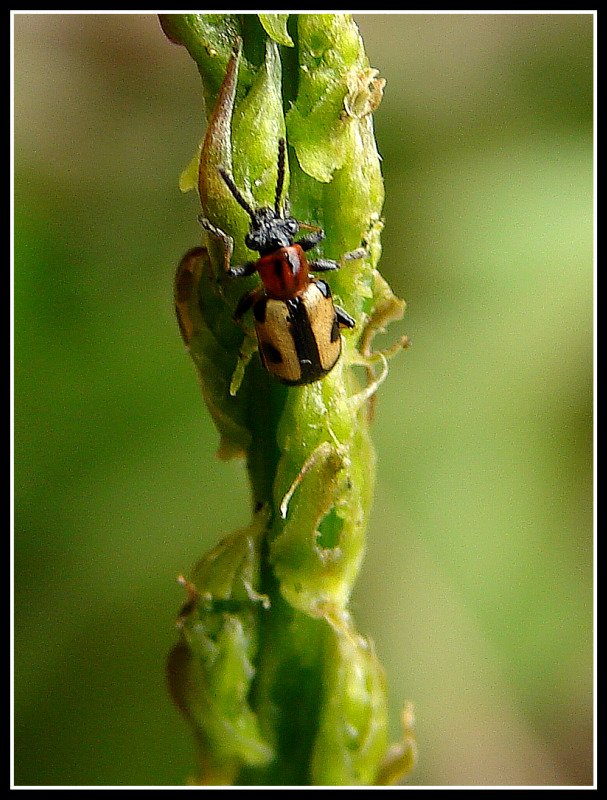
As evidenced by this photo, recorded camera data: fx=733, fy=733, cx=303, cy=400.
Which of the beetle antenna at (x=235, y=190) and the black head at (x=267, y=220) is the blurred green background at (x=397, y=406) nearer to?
the black head at (x=267, y=220)

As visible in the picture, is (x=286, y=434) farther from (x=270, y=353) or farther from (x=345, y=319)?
(x=345, y=319)

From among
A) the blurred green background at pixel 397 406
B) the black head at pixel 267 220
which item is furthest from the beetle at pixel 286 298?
the blurred green background at pixel 397 406

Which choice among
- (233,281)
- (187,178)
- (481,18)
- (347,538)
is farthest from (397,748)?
(481,18)

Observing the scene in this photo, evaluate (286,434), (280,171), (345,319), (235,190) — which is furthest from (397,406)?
(235,190)

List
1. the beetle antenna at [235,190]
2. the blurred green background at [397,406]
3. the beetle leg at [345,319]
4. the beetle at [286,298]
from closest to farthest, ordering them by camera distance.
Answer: the beetle antenna at [235,190] → the beetle at [286,298] → the beetle leg at [345,319] → the blurred green background at [397,406]

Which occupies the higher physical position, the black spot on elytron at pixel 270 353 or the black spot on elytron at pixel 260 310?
the black spot on elytron at pixel 260 310
